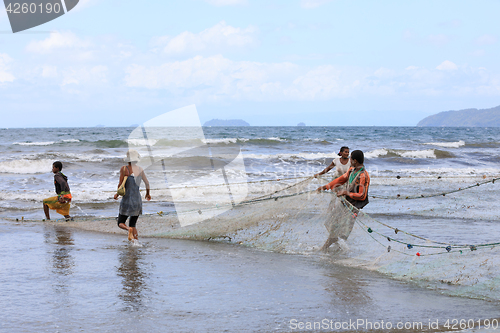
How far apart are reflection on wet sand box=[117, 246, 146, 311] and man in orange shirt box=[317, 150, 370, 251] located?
2638 mm

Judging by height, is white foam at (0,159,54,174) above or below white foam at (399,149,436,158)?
above

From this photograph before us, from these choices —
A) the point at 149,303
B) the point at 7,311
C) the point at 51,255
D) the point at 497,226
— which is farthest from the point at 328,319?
the point at 497,226

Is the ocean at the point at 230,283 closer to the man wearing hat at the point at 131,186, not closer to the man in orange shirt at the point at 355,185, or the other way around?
the man in orange shirt at the point at 355,185

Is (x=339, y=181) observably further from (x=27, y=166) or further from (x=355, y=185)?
(x=27, y=166)

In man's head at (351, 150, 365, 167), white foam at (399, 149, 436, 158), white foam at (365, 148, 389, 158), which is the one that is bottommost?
white foam at (399, 149, 436, 158)

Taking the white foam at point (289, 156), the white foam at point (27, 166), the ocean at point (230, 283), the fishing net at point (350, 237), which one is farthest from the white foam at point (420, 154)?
the white foam at point (27, 166)

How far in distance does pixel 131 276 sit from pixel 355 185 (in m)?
3.21

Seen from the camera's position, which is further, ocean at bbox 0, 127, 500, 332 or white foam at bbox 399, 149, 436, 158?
white foam at bbox 399, 149, 436, 158

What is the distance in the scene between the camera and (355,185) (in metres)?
6.04

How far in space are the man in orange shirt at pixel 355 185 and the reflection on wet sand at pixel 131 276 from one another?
264 cm

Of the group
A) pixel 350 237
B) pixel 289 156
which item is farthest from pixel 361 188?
pixel 289 156

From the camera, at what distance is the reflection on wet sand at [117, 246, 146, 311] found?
421 cm

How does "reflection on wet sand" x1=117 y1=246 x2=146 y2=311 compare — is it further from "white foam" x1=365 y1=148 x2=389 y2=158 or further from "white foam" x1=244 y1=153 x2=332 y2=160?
"white foam" x1=365 y1=148 x2=389 y2=158

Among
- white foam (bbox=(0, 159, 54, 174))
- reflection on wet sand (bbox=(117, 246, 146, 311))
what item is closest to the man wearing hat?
reflection on wet sand (bbox=(117, 246, 146, 311))
